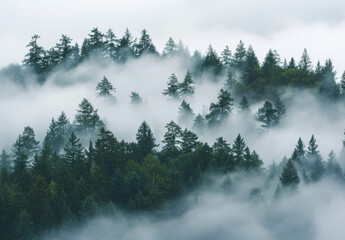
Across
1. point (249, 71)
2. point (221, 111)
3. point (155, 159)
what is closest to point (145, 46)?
point (249, 71)

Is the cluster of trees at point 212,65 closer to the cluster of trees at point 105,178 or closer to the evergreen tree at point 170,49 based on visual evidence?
the evergreen tree at point 170,49

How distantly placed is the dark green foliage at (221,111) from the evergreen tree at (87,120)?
1840cm

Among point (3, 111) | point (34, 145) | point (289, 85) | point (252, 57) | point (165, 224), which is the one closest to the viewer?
point (165, 224)

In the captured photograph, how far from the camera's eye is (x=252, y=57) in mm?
121750

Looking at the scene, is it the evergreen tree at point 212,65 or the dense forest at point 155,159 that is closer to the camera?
the dense forest at point 155,159

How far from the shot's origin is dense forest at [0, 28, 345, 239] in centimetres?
7675

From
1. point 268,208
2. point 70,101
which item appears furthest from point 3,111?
point 268,208

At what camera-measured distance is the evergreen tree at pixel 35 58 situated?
418ft

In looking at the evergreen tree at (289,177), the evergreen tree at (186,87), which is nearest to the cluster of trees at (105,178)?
the evergreen tree at (289,177)

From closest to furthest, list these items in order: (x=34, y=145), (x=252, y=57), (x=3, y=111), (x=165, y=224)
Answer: (x=165, y=224), (x=34, y=145), (x=252, y=57), (x=3, y=111)

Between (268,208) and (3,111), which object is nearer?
(268,208)

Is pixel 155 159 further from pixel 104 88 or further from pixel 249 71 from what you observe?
pixel 249 71

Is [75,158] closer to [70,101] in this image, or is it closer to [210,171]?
[210,171]

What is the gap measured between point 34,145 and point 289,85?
153 feet
